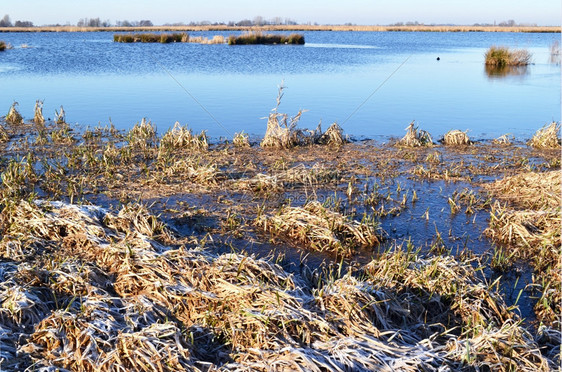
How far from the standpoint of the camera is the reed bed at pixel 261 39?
49594 millimetres

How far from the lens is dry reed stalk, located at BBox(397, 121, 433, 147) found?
13000 mm

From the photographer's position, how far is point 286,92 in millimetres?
21859

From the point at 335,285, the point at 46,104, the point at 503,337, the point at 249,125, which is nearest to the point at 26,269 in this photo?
the point at 335,285

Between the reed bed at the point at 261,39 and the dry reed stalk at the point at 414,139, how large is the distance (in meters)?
38.6

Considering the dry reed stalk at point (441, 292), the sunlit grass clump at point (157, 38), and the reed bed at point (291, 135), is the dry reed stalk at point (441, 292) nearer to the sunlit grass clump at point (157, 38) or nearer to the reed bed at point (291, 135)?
the reed bed at point (291, 135)

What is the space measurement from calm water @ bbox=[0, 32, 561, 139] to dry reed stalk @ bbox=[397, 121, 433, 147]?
136 cm

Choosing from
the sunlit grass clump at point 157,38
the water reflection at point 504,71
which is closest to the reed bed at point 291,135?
the water reflection at point 504,71

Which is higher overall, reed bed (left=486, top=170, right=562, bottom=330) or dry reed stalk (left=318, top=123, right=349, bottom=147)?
dry reed stalk (left=318, top=123, right=349, bottom=147)

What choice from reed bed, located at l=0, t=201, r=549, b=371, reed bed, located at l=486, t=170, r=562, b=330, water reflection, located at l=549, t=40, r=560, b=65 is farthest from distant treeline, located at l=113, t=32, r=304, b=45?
reed bed, located at l=0, t=201, r=549, b=371

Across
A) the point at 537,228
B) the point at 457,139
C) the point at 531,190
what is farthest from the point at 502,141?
the point at 537,228

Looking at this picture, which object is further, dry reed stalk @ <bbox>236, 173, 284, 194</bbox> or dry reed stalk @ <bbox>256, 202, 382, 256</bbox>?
dry reed stalk @ <bbox>236, 173, 284, 194</bbox>

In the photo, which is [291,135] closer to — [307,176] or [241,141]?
[241,141]

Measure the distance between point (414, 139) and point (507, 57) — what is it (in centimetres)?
2301

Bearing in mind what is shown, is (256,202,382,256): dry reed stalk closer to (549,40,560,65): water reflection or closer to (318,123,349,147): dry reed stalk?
(318,123,349,147): dry reed stalk
